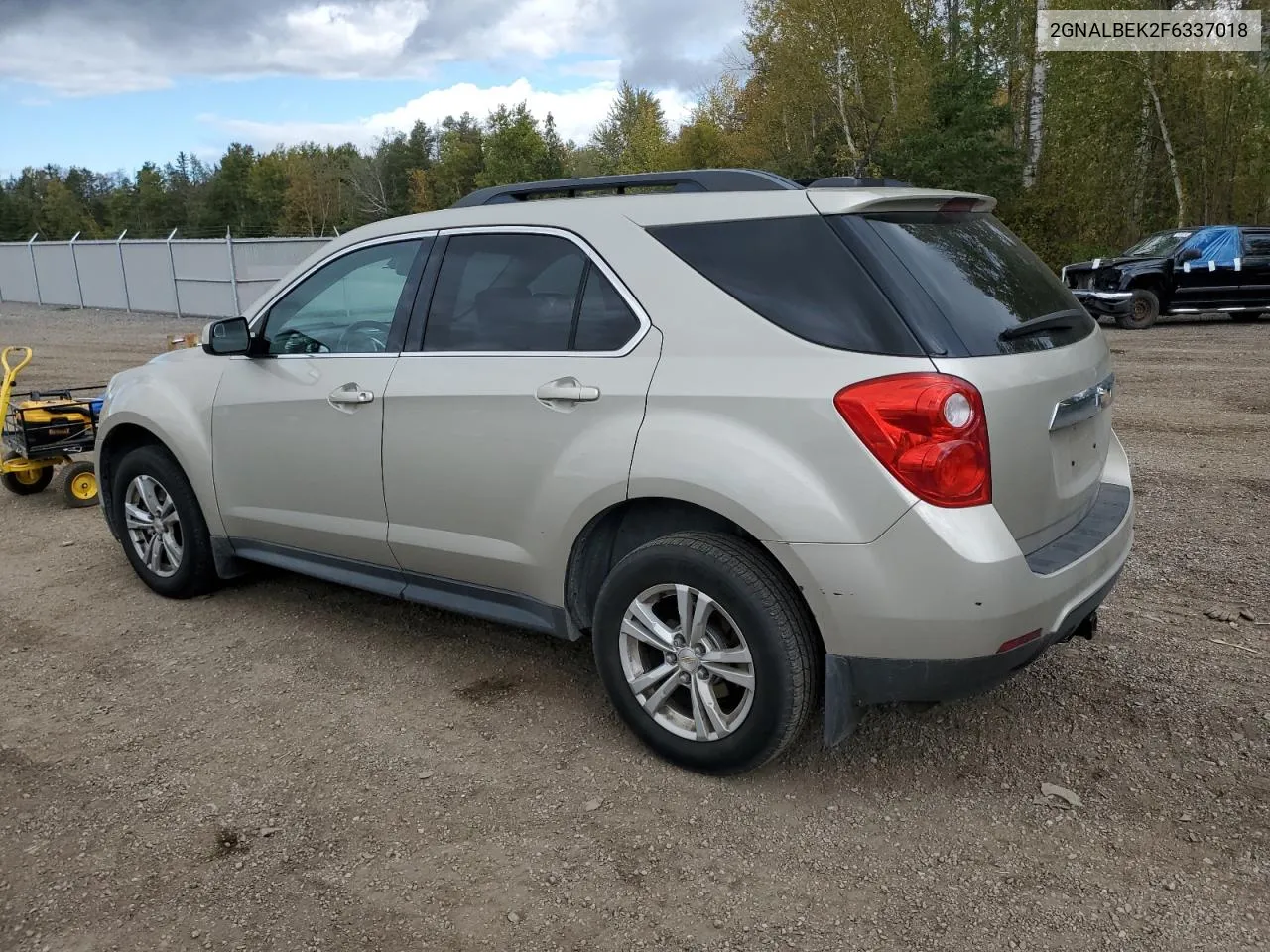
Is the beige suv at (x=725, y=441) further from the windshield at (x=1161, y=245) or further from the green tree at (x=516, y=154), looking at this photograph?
the green tree at (x=516, y=154)

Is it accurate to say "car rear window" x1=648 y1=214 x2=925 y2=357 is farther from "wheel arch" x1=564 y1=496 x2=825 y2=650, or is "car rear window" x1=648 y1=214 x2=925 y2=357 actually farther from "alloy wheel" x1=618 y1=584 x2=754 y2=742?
"alloy wheel" x1=618 y1=584 x2=754 y2=742

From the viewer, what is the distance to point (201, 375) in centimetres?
466

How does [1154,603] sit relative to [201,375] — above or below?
below

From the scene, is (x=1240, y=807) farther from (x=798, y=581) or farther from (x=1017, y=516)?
(x=798, y=581)

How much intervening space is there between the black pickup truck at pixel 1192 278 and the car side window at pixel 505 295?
15771 mm

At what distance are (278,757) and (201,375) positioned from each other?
6.54 ft

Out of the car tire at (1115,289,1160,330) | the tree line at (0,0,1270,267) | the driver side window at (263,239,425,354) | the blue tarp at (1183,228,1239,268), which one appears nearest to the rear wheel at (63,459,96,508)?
the driver side window at (263,239,425,354)

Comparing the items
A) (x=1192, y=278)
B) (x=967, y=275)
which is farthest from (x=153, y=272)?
(x=967, y=275)

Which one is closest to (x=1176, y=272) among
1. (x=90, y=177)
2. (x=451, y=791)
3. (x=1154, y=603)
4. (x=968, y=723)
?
(x=1154, y=603)

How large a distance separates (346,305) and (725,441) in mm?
2022

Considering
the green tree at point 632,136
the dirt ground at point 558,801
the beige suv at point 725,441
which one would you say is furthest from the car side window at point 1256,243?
the green tree at point 632,136

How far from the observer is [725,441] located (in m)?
2.97

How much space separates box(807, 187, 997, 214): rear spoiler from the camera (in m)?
3.04

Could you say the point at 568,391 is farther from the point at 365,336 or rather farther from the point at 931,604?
the point at 931,604
